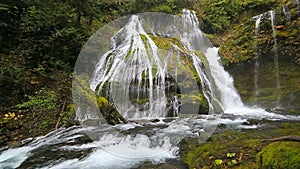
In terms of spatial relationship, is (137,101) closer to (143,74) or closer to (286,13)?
(143,74)

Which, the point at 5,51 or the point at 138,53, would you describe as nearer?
the point at 5,51

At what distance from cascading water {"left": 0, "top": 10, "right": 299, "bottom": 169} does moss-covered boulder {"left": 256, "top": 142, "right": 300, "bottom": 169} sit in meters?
1.80

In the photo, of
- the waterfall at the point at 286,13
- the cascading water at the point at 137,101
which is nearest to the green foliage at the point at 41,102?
the cascading water at the point at 137,101

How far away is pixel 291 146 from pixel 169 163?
80.3 inches

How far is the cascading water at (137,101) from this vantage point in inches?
178

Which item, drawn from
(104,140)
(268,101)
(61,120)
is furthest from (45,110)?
(268,101)

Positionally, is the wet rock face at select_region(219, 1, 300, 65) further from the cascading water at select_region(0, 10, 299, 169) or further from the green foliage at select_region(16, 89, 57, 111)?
the green foliage at select_region(16, 89, 57, 111)

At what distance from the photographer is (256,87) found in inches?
396

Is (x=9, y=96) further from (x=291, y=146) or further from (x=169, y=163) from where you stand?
(x=291, y=146)

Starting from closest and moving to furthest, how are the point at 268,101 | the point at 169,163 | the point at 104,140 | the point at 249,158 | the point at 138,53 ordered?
the point at 249,158 < the point at 169,163 < the point at 104,140 < the point at 138,53 < the point at 268,101

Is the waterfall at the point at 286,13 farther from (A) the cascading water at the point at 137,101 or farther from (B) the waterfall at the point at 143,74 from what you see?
(B) the waterfall at the point at 143,74

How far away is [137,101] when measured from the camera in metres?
7.45

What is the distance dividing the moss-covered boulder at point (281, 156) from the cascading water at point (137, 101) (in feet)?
5.90

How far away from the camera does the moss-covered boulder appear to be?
2.56 m
